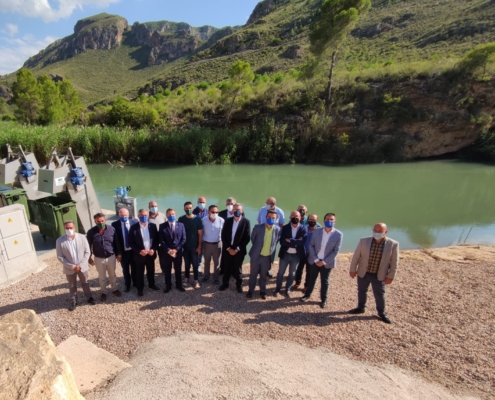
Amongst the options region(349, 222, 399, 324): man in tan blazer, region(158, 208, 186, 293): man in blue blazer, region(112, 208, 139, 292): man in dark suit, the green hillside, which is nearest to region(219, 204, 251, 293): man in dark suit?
region(158, 208, 186, 293): man in blue blazer

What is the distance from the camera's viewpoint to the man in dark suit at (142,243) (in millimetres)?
4801

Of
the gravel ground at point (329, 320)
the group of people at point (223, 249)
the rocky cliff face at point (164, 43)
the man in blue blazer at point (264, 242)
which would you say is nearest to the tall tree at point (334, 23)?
the gravel ground at point (329, 320)

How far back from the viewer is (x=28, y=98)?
28656 mm

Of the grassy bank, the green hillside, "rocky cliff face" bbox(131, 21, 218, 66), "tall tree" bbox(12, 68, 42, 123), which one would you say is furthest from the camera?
"rocky cliff face" bbox(131, 21, 218, 66)

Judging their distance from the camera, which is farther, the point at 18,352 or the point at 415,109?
the point at 415,109

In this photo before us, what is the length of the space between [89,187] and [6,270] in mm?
2603

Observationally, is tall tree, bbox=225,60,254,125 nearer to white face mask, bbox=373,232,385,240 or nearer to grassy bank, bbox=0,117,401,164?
grassy bank, bbox=0,117,401,164

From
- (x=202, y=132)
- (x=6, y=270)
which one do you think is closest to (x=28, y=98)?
(x=202, y=132)

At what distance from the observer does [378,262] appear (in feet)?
14.4

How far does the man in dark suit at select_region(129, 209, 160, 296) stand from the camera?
4801 mm

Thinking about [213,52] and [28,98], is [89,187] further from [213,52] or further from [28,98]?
[213,52]

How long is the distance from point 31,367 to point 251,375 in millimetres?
1962

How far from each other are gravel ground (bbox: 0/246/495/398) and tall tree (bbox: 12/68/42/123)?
3039 centimetres

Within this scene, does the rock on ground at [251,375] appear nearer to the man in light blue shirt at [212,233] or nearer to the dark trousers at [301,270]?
the dark trousers at [301,270]
